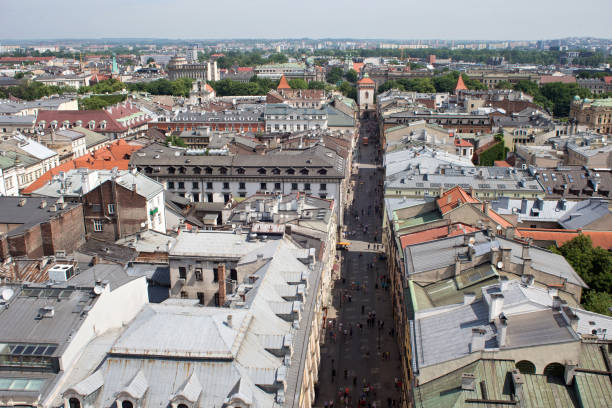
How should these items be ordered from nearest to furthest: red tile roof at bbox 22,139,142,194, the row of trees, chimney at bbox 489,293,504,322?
1. chimney at bbox 489,293,504,322
2. the row of trees
3. red tile roof at bbox 22,139,142,194

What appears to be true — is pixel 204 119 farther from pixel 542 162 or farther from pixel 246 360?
pixel 246 360

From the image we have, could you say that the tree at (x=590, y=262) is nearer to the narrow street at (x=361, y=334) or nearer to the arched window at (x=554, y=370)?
the narrow street at (x=361, y=334)

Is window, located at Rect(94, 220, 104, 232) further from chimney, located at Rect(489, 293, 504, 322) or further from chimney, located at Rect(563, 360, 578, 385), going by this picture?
chimney, located at Rect(563, 360, 578, 385)

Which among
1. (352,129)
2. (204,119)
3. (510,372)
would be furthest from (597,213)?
(204,119)

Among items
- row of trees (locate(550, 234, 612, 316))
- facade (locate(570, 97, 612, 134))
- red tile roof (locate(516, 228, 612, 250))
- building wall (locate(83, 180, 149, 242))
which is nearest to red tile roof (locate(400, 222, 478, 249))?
row of trees (locate(550, 234, 612, 316))

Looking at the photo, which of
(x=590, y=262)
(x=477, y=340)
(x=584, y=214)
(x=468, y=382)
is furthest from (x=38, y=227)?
(x=584, y=214)

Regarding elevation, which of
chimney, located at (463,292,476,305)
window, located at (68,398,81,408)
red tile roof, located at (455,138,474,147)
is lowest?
red tile roof, located at (455,138,474,147)

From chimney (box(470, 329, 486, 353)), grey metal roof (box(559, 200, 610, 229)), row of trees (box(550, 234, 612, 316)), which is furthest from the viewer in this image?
grey metal roof (box(559, 200, 610, 229))

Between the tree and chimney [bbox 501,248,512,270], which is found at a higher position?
chimney [bbox 501,248,512,270]
